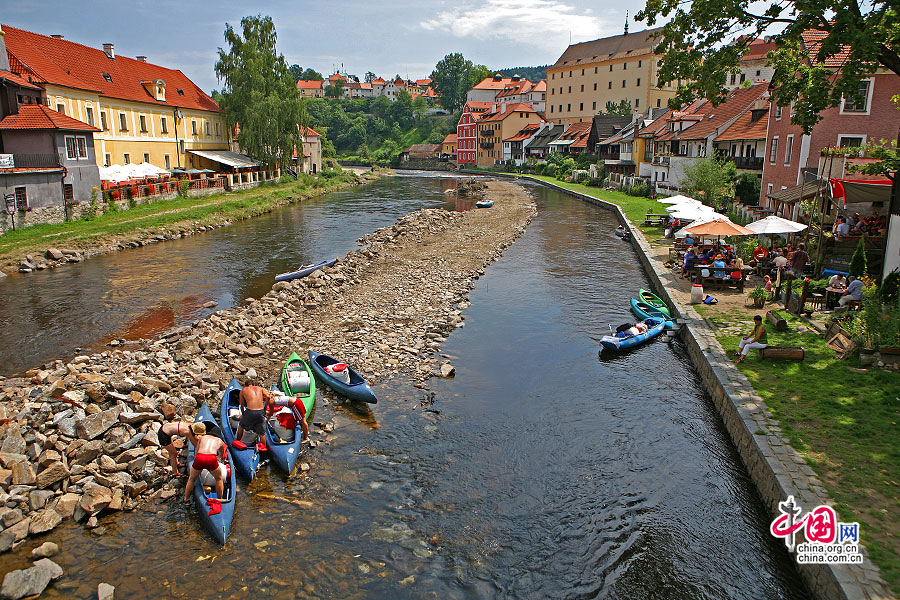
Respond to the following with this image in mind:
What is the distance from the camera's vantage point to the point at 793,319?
17.1 meters

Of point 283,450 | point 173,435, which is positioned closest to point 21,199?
point 173,435

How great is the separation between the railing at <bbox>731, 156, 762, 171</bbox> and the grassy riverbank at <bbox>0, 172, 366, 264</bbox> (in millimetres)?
37222

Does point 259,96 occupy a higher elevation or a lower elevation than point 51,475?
higher

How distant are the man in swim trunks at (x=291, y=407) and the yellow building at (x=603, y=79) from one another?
3922 inches

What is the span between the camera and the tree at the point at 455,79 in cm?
15575

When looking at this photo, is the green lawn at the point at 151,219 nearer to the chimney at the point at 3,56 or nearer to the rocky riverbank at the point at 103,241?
the rocky riverbank at the point at 103,241

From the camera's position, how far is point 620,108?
9800 cm

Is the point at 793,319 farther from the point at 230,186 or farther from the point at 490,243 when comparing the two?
the point at 230,186

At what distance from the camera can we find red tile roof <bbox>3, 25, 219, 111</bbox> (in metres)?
40.3

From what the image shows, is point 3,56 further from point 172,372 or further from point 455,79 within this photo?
point 455,79

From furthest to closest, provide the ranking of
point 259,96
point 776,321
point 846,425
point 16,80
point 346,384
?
1. point 259,96
2. point 16,80
3. point 776,321
4. point 346,384
5. point 846,425

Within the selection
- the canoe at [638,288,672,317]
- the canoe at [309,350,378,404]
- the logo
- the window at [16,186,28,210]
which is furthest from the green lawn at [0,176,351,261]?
the logo

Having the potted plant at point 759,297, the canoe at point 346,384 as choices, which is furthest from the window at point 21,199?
the potted plant at point 759,297

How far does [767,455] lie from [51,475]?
41.2ft
